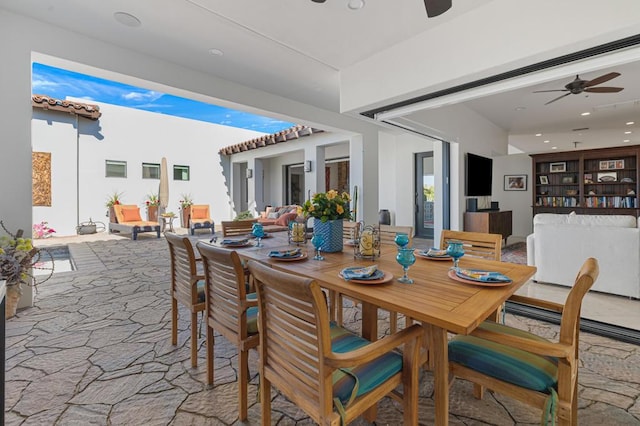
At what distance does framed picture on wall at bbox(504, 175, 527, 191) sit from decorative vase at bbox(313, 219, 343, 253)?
7699mm

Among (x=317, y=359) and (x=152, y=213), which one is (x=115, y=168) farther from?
(x=317, y=359)

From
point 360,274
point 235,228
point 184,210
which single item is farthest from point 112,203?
point 360,274

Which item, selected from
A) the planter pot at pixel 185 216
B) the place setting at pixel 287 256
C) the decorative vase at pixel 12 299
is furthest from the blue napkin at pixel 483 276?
the planter pot at pixel 185 216

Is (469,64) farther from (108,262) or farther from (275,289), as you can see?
(108,262)

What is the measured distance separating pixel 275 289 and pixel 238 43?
3052mm

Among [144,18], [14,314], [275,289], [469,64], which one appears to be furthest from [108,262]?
[469,64]

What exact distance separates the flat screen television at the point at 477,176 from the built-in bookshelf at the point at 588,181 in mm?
2046


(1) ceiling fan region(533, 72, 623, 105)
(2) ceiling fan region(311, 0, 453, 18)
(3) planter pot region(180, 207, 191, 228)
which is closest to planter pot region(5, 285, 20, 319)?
(2) ceiling fan region(311, 0, 453, 18)

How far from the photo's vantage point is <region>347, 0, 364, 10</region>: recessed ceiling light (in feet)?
8.16

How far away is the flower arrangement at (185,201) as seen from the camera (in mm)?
10036

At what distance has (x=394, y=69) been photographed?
3.28 m

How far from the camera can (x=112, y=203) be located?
8.79 m

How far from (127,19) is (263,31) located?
4.04ft

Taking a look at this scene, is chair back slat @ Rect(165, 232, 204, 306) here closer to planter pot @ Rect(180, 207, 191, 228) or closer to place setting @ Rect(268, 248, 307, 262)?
place setting @ Rect(268, 248, 307, 262)
